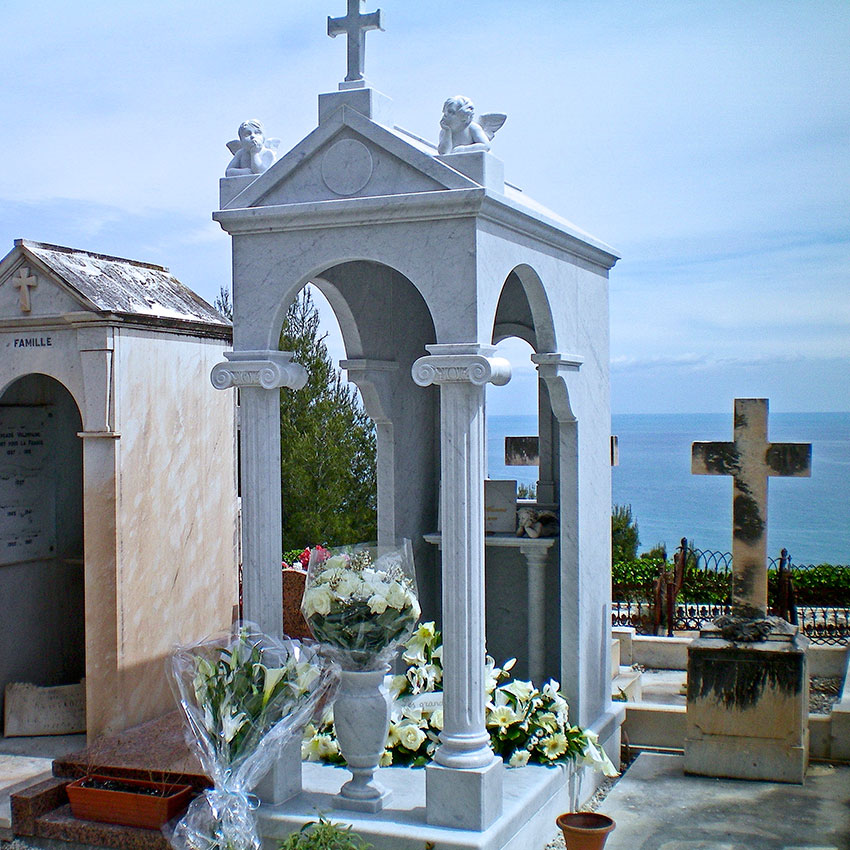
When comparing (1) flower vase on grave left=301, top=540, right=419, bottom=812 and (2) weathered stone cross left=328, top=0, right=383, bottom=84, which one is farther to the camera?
(2) weathered stone cross left=328, top=0, right=383, bottom=84

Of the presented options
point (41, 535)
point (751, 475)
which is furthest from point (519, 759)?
point (41, 535)

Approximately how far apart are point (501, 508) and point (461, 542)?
2.19m

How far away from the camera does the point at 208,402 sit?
26.7ft

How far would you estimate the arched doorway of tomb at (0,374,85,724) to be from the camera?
811cm

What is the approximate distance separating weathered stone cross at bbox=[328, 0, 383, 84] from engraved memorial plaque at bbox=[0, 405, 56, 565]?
4.20 metres

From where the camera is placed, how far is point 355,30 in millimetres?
5430

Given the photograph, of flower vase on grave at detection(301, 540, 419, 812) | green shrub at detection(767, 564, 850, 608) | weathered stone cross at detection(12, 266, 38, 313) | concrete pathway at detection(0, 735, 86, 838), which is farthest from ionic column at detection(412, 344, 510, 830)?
green shrub at detection(767, 564, 850, 608)

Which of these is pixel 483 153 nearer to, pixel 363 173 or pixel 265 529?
pixel 363 173

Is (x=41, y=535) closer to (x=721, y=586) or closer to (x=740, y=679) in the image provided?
(x=740, y=679)

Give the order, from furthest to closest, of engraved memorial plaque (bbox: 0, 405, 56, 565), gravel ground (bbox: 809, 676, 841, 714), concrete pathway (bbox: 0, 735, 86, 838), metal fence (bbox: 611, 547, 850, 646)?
metal fence (bbox: 611, 547, 850, 646) < gravel ground (bbox: 809, 676, 841, 714) < engraved memorial plaque (bbox: 0, 405, 56, 565) < concrete pathway (bbox: 0, 735, 86, 838)

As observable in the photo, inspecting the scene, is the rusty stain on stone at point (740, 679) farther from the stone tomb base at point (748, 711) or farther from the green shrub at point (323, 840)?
the green shrub at point (323, 840)

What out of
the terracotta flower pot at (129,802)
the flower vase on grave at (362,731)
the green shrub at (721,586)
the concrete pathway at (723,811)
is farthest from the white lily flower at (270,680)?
the green shrub at (721,586)

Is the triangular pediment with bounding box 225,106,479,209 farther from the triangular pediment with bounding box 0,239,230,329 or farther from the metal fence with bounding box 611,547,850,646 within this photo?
the metal fence with bounding box 611,547,850,646

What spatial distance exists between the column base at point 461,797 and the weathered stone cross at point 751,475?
114 inches
